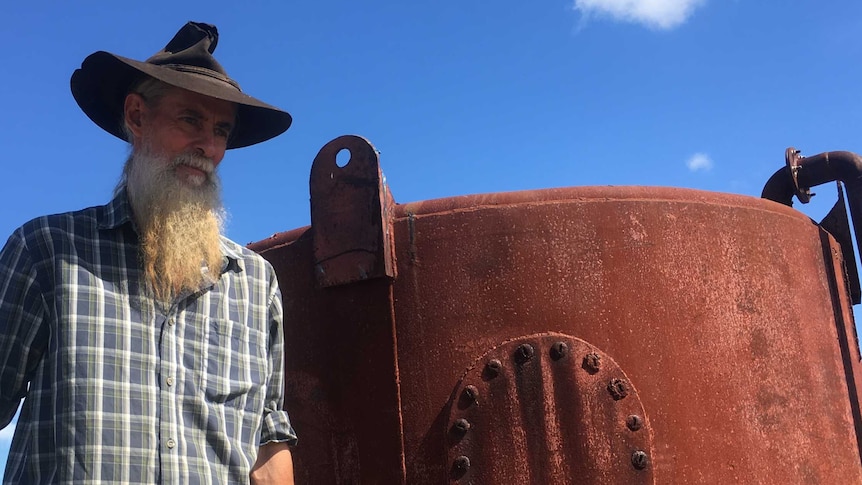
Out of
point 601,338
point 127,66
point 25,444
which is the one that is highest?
point 127,66

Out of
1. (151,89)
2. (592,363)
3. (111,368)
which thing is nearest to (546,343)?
(592,363)

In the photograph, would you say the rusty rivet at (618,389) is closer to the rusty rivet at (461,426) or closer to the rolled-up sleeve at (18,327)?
the rusty rivet at (461,426)

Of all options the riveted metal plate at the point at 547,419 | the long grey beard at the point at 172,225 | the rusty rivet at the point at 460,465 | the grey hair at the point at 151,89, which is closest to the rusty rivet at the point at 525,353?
the riveted metal plate at the point at 547,419

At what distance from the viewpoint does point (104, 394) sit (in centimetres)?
198

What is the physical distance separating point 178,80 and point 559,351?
1368 millimetres

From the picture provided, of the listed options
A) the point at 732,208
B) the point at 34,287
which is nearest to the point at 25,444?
the point at 34,287

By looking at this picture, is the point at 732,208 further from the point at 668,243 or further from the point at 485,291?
the point at 485,291

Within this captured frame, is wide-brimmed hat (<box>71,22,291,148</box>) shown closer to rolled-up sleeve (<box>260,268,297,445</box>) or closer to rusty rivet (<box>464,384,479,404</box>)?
rolled-up sleeve (<box>260,268,297,445</box>)

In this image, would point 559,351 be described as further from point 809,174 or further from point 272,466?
point 809,174

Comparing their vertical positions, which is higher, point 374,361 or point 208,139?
point 208,139

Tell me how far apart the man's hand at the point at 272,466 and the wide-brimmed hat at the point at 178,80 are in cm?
99

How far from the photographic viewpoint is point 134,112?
8.02ft

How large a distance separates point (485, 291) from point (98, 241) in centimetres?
116

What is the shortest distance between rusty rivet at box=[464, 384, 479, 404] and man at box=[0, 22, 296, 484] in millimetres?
571
